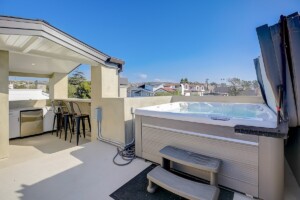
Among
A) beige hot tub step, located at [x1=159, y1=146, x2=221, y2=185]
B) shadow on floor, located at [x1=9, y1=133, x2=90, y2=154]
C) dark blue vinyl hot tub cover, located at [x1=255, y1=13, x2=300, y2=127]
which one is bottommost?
shadow on floor, located at [x1=9, y1=133, x2=90, y2=154]

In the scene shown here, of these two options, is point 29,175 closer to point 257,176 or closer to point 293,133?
point 257,176

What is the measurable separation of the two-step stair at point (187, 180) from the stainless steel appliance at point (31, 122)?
4.77 m

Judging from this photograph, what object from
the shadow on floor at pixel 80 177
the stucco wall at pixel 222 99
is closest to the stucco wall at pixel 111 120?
the shadow on floor at pixel 80 177

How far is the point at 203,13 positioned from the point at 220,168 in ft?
18.3

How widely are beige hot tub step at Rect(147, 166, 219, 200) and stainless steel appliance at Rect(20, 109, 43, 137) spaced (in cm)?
480

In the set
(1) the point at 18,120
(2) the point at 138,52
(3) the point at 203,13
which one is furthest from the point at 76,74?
(3) the point at 203,13

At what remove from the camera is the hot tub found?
171 centimetres

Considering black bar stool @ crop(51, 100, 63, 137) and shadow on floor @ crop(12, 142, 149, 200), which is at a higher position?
black bar stool @ crop(51, 100, 63, 137)

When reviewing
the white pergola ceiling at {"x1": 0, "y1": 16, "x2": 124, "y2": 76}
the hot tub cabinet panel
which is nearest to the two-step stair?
the hot tub cabinet panel

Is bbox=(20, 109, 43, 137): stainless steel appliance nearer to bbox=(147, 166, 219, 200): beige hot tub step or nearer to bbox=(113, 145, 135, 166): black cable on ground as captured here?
bbox=(113, 145, 135, 166): black cable on ground

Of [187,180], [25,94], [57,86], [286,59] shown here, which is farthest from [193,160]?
[25,94]

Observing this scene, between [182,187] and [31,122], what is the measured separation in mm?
5276

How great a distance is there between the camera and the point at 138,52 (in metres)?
14.5

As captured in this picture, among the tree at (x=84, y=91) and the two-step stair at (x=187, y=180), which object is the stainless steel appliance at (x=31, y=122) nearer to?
the two-step stair at (x=187, y=180)
